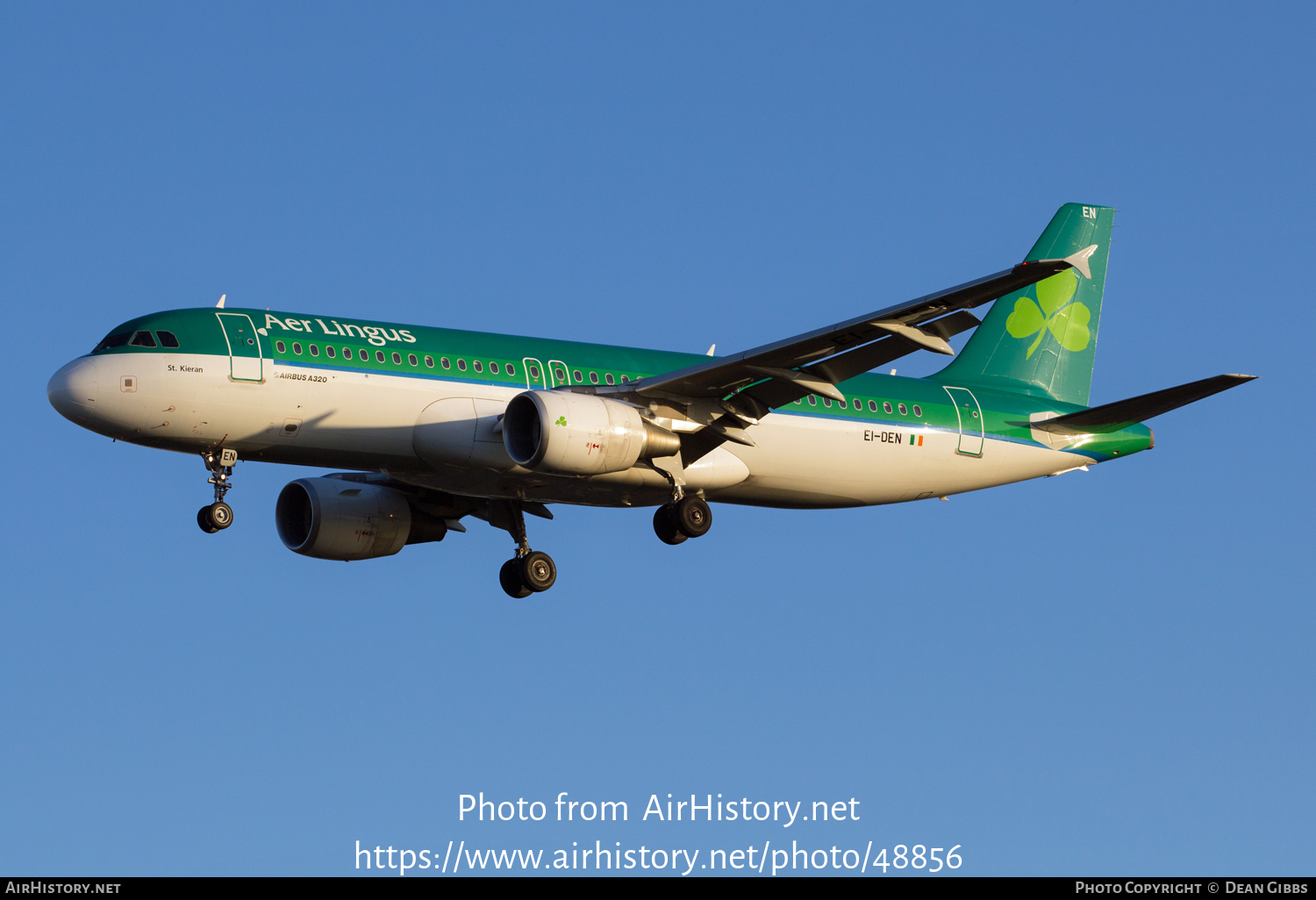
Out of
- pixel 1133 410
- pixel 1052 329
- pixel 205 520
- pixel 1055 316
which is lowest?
pixel 205 520

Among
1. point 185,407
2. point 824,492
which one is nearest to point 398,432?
point 185,407

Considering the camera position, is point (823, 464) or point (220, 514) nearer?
point (220, 514)

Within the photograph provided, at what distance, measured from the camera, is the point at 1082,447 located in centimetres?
3975

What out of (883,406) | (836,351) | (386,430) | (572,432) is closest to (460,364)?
(386,430)

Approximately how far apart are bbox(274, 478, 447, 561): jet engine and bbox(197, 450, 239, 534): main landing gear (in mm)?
4645

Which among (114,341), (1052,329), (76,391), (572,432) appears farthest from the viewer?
(1052,329)

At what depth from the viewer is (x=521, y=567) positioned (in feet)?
121

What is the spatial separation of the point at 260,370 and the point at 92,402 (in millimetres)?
3033

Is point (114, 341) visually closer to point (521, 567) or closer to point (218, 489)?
point (218, 489)

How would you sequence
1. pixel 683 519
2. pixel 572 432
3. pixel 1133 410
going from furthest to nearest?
pixel 1133 410
pixel 683 519
pixel 572 432

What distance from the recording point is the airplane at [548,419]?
3077 cm

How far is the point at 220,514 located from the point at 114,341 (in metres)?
3.78

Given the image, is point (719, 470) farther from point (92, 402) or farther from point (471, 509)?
point (92, 402)

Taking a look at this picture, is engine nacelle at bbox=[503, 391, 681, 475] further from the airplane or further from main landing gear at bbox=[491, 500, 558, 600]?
main landing gear at bbox=[491, 500, 558, 600]
